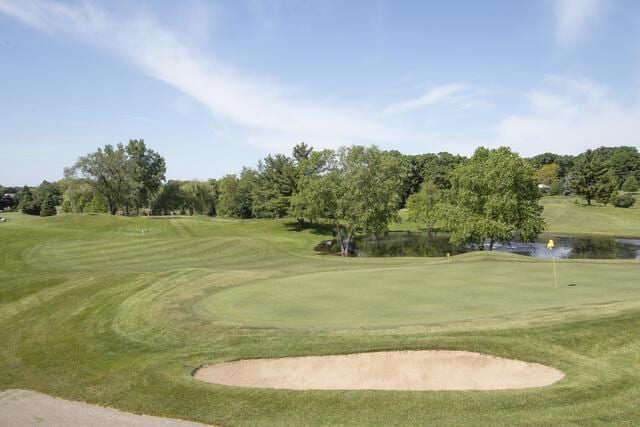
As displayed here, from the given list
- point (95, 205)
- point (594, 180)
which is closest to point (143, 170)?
point (95, 205)

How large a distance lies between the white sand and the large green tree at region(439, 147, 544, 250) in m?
42.0

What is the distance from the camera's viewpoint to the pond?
5691cm

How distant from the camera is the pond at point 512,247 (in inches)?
2240

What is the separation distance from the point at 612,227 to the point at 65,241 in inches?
3439

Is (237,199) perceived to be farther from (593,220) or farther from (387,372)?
(387,372)

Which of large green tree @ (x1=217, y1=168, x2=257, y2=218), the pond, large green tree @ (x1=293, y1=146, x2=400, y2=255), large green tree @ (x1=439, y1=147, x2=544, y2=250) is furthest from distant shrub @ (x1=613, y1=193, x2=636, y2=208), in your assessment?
large green tree @ (x1=217, y1=168, x2=257, y2=218)

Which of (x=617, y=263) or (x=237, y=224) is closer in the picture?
(x=617, y=263)

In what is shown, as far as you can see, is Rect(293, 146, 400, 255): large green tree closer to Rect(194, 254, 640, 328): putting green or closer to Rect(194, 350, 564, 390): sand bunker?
Rect(194, 254, 640, 328): putting green

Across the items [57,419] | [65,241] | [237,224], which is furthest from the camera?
[237,224]

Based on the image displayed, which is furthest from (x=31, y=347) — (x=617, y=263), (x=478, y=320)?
(x=617, y=263)

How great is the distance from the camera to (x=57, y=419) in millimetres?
11391

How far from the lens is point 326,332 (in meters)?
15.1

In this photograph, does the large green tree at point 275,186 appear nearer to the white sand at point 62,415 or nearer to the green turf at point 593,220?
the green turf at point 593,220

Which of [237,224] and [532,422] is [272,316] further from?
[237,224]
